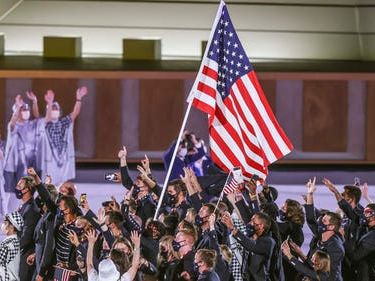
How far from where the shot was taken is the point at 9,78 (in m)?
27.8

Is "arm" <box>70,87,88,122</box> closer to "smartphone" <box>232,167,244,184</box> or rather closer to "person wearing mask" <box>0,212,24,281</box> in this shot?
"person wearing mask" <box>0,212,24,281</box>

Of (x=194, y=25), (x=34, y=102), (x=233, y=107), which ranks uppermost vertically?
(x=194, y=25)

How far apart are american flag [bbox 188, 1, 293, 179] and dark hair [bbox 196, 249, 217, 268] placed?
4.76 feet

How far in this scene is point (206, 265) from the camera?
13945 millimetres

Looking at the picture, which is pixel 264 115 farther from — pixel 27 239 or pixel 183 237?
pixel 27 239

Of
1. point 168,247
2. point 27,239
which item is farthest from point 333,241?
point 27,239

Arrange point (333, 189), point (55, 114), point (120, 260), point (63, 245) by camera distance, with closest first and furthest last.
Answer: point (120, 260)
point (63, 245)
point (333, 189)
point (55, 114)

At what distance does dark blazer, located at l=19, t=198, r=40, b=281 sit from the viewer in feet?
54.3

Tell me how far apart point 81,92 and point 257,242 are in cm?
1167

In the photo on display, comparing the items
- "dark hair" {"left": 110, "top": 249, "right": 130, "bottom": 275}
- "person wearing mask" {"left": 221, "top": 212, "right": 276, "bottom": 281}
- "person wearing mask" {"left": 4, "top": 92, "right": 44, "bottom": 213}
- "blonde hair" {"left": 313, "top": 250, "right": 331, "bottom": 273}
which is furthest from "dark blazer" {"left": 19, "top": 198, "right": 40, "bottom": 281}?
"person wearing mask" {"left": 4, "top": 92, "right": 44, "bottom": 213}

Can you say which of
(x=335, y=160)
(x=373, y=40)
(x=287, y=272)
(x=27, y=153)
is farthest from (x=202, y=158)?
(x=373, y=40)

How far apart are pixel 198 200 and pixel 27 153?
7560mm

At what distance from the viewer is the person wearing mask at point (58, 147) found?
970 inches

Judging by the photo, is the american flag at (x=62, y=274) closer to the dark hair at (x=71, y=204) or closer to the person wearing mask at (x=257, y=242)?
the dark hair at (x=71, y=204)
